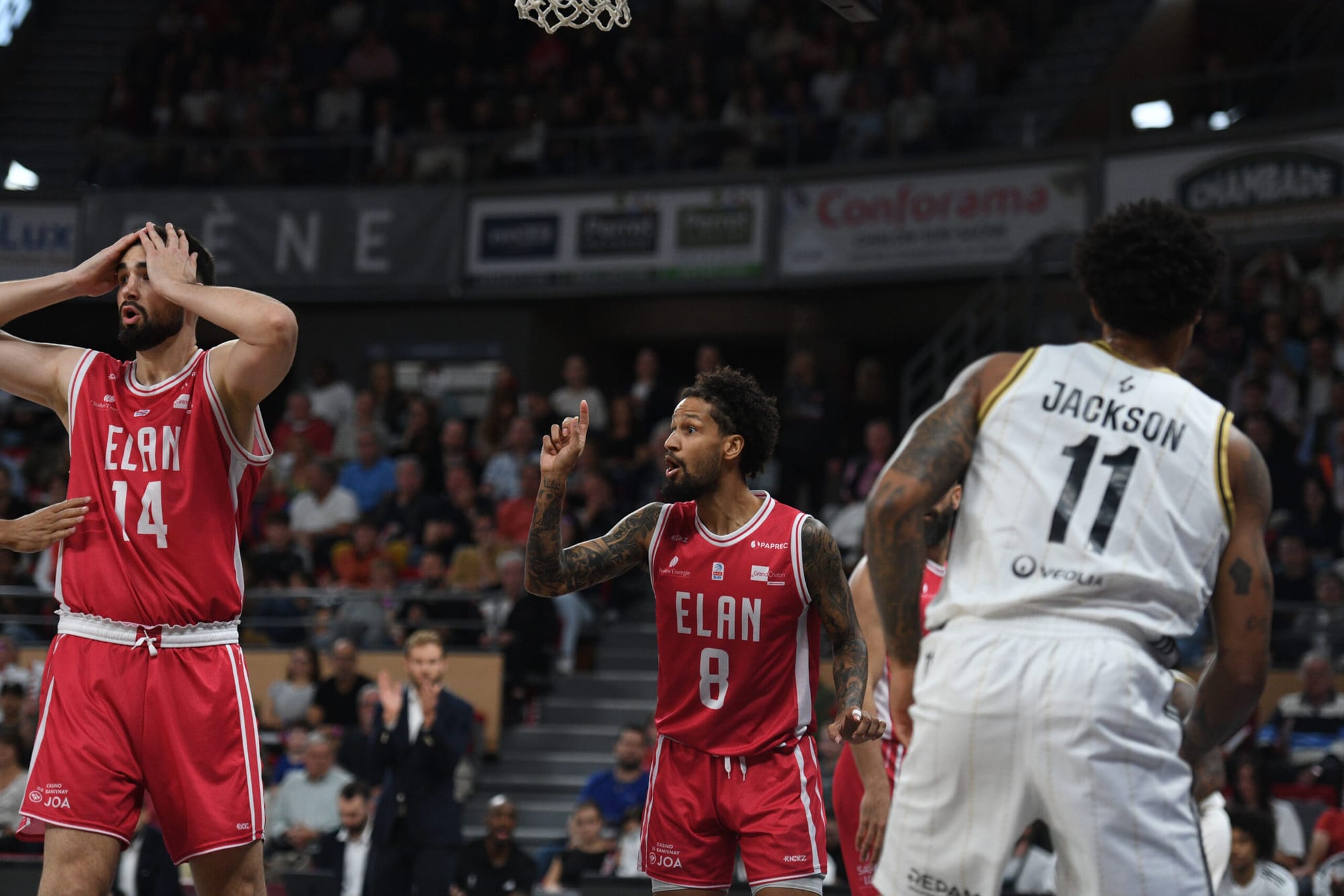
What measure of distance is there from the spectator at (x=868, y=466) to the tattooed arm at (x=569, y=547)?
8.69 meters

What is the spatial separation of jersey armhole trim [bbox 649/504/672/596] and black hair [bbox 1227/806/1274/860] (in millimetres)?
4705

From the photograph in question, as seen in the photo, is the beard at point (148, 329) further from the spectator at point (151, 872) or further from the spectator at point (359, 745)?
the spectator at point (359, 745)

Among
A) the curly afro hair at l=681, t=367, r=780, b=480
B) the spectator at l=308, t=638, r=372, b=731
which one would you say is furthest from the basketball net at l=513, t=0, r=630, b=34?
the spectator at l=308, t=638, r=372, b=731

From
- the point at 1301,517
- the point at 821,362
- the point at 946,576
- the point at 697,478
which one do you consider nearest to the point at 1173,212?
the point at 946,576

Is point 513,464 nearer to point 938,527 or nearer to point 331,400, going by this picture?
point 331,400

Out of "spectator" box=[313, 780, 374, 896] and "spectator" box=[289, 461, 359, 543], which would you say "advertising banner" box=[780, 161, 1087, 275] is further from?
"spectator" box=[313, 780, 374, 896]

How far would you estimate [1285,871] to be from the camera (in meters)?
8.70

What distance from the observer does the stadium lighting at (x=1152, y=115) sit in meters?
17.4

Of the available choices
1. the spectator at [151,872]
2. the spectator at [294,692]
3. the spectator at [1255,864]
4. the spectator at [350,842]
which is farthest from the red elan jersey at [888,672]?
the spectator at [294,692]

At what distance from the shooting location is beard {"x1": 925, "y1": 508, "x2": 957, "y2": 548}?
570 cm

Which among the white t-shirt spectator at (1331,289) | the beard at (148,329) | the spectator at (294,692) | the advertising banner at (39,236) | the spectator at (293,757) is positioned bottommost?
the spectator at (293,757)

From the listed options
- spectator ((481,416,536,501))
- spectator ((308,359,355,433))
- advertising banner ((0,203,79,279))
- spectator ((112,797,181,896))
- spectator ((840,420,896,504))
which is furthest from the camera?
advertising banner ((0,203,79,279))

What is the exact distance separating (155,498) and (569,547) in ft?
4.60

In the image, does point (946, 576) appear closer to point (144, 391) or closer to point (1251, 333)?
point (144, 391)
